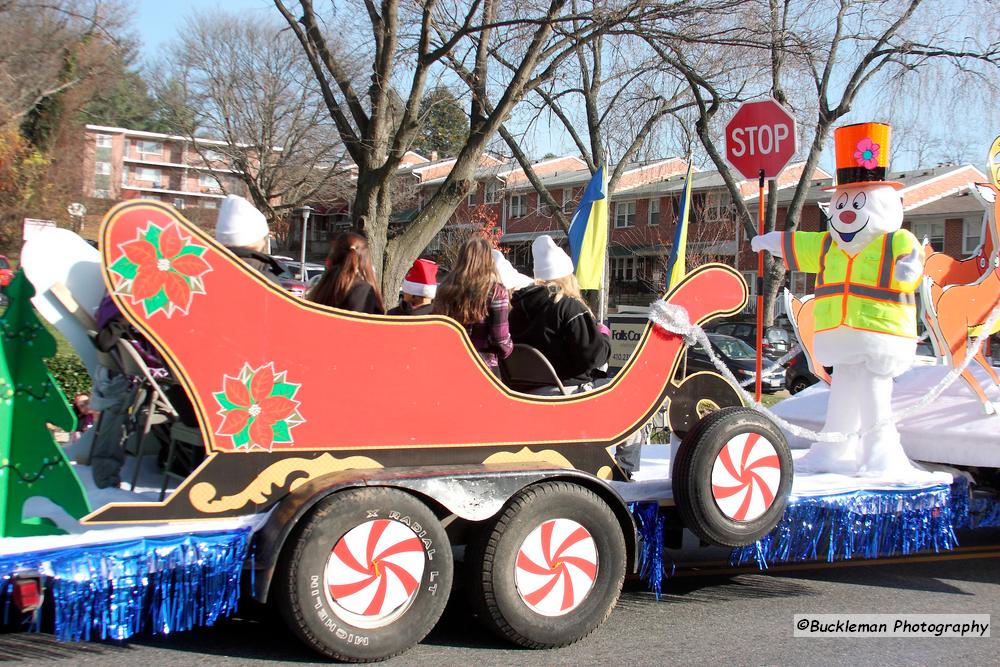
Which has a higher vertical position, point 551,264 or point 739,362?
point 551,264

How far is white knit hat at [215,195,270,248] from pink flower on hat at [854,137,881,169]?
346cm

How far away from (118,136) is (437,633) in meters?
42.8

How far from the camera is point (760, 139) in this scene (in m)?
6.05

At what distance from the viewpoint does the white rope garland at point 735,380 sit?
4.52m

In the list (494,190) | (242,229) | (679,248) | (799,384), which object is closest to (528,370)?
(242,229)

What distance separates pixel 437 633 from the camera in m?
4.23

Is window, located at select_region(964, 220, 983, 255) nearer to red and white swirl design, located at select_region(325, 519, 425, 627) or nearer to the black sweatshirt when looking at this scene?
the black sweatshirt

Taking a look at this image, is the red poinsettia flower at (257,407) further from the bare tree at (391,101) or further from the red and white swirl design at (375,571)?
the bare tree at (391,101)

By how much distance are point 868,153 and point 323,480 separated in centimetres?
377

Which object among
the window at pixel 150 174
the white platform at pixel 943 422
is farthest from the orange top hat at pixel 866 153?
the window at pixel 150 174

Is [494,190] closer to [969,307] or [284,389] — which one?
[969,307]

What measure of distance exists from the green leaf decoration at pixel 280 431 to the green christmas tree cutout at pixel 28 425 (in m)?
0.73

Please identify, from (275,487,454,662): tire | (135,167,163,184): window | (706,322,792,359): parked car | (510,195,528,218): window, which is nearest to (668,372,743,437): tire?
(275,487,454,662): tire

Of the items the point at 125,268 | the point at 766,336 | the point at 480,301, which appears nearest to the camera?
the point at 125,268
